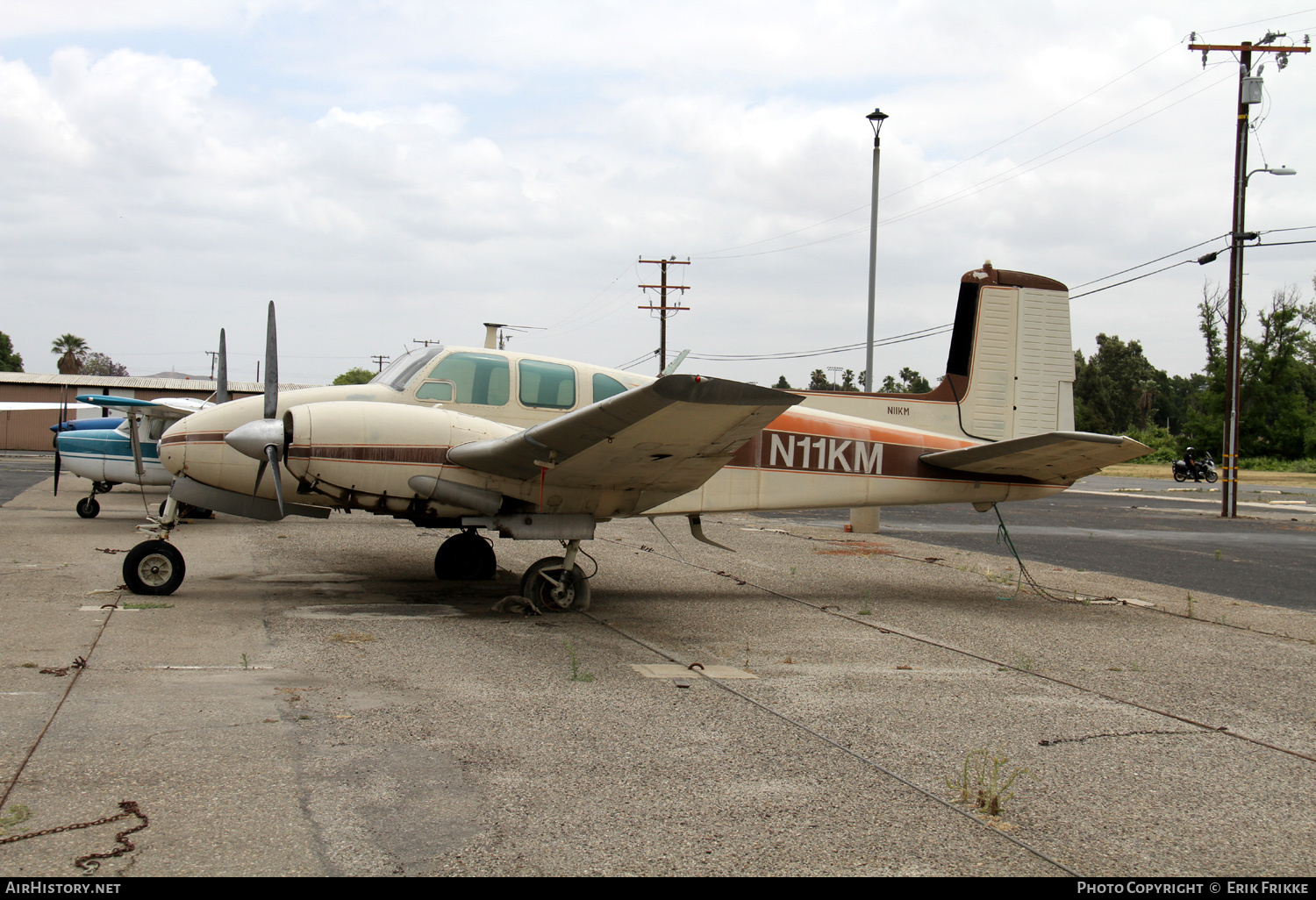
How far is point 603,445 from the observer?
777 centimetres

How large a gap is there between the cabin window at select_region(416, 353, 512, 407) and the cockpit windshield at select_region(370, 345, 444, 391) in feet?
0.54

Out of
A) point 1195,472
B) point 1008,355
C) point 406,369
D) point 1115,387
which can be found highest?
point 1115,387

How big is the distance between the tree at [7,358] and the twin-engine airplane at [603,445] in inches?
4063

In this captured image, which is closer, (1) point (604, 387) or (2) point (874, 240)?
(1) point (604, 387)

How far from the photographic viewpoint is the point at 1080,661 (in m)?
7.31

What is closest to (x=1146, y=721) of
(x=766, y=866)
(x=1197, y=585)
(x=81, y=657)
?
(x=766, y=866)

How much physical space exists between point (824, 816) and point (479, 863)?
1414mm

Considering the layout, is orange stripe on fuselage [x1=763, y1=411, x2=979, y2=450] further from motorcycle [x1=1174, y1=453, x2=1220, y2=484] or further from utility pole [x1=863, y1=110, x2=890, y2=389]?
motorcycle [x1=1174, y1=453, x2=1220, y2=484]

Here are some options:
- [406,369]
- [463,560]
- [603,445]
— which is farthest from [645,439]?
[463,560]

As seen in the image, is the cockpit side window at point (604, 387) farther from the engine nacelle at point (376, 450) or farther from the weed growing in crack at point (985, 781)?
the weed growing in crack at point (985, 781)

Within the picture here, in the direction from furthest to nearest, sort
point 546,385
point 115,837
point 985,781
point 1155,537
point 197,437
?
point 1155,537 < point 546,385 < point 197,437 < point 985,781 < point 115,837

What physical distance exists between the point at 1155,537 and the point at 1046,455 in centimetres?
1071

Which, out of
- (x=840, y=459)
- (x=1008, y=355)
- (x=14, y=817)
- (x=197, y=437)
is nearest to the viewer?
(x=14, y=817)

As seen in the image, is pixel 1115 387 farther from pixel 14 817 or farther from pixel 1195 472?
pixel 14 817
